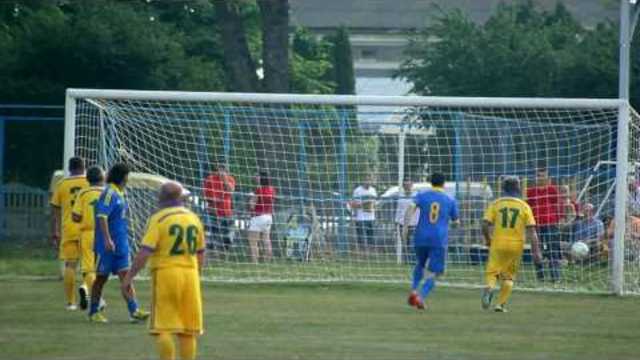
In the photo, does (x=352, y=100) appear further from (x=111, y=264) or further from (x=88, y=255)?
(x=111, y=264)

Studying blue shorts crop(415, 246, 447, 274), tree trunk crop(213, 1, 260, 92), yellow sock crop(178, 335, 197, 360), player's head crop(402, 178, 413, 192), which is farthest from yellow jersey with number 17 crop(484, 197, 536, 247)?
tree trunk crop(213, 1, 260, 92)

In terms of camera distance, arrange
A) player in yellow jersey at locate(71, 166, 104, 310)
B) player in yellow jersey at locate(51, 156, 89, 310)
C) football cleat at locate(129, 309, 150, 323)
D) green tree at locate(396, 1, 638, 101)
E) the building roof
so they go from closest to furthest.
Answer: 1. football cleat at locate(129, 309, 150, 323)
2. player in yellow jersey at locate(71, 166, 104, 310)
3. player in yellow jersey at locate(51, 156, 89, 310)
4. green tree at locate(396, 1, 638, 101)
5. the building roof

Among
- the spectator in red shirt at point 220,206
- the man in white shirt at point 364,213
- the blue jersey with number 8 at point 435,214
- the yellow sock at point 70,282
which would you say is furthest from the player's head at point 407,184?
the yellow sock at point 70,282

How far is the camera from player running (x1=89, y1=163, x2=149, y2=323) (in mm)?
18438

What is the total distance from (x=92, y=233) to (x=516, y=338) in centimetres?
535

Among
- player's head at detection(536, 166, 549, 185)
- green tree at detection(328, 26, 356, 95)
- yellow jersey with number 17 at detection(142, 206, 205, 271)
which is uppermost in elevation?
green tree at detection(328, 26, 356, 95)

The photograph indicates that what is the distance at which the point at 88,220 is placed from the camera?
64.7 ft

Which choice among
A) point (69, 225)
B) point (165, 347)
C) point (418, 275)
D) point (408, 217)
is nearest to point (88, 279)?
point (69, 225)

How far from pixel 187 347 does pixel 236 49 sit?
79.2 ft

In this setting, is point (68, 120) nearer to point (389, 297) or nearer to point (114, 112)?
point (114, 112)

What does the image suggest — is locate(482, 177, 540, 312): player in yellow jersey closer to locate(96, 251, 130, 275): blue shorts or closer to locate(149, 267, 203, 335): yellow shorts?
locate(96, 251, 130, 275): blue shorts

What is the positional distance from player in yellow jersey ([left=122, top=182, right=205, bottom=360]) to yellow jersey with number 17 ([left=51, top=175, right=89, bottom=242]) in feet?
23.0

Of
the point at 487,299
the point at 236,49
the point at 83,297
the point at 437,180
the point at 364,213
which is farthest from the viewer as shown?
the point at 236,49

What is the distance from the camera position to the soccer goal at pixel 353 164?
26.0 metres
